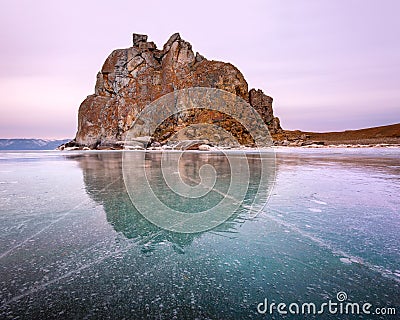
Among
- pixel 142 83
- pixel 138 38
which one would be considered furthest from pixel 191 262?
pixel 138 38

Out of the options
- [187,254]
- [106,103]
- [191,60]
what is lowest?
[187,254]

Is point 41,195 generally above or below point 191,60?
below

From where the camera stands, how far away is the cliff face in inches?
2766

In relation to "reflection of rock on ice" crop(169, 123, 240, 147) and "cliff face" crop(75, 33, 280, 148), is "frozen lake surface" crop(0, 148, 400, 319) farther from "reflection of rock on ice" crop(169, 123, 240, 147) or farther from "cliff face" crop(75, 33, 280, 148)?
"cliff face" crop(75, 33, 280, 148)

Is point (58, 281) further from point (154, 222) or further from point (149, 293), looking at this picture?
point (154, 222)

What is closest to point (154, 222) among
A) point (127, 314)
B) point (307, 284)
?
point (127, 314)

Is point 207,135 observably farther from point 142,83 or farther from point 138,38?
point 138,38

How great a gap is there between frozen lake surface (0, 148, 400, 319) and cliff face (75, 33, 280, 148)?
2563 inches

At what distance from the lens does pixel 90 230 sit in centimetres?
332

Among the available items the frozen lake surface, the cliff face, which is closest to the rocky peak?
the cliff face

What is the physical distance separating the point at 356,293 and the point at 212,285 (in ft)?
3.84

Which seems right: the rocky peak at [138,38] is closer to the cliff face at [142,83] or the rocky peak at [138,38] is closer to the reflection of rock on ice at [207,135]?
the cliff face at [142,83]

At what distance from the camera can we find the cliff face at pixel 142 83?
7025cm

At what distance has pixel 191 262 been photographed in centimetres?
239
